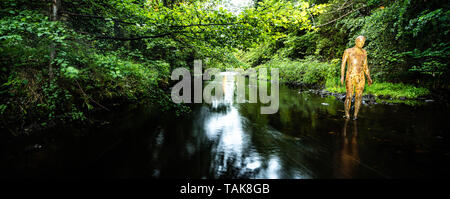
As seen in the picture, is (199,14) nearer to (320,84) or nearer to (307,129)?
(307,129)

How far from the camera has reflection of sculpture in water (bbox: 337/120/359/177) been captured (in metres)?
2.83

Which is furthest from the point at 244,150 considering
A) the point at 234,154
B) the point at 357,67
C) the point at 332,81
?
the point at 332,81

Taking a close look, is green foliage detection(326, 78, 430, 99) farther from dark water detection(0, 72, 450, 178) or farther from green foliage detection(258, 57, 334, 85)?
green foliage detection(258, 57, 334, 85)

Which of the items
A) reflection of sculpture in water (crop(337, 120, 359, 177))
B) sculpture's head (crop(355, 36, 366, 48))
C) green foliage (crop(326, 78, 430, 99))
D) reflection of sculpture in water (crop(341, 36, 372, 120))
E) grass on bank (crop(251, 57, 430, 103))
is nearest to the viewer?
reflection of sculpture in water (crop(337, 120, 359, 177))

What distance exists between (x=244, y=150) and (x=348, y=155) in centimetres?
193

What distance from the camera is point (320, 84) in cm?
1442

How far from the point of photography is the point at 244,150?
3756mm

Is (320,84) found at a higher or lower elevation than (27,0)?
lower

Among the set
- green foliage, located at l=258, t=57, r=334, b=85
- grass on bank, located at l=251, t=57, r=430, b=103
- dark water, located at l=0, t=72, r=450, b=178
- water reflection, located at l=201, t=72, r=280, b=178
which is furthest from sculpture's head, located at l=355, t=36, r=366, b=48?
green foliage, located at l=258, t=57, r=334, b=85

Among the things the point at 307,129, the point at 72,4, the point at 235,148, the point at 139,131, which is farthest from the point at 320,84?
the point at 72,4

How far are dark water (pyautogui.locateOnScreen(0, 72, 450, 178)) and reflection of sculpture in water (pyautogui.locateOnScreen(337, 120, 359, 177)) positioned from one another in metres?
0.01

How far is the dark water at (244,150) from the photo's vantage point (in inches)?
113
